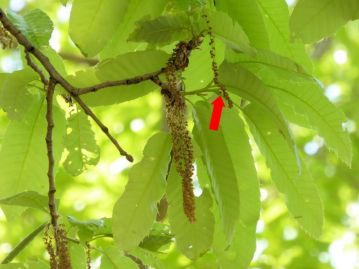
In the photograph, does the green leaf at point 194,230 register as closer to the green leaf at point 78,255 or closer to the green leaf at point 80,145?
the green leaf at point 78,255

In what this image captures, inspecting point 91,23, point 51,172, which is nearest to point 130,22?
point 91,23

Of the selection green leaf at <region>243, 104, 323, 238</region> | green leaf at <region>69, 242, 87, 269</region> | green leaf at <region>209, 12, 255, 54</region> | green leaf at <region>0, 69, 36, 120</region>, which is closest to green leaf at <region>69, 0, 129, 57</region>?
green leaf at <region>0, 69, 36, 120</region>

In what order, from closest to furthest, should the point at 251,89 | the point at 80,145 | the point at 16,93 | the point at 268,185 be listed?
1. the point at 251,89
2. the point at 16,93
3. the point at 80,145
4. the point at 268,185

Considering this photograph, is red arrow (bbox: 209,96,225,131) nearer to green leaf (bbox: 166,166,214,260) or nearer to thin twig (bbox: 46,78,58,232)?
green leaf (bbox: 166,166,214,260)

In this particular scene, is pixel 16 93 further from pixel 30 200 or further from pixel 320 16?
pixel 320 16

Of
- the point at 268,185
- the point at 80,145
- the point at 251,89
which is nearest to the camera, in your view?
the point at 251,89

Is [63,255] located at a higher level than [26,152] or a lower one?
lower

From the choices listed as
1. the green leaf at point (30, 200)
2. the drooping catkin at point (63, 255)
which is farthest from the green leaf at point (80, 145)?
the drooping catkin at point (63, 255)

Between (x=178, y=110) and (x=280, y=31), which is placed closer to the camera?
(x=178, y=110)
